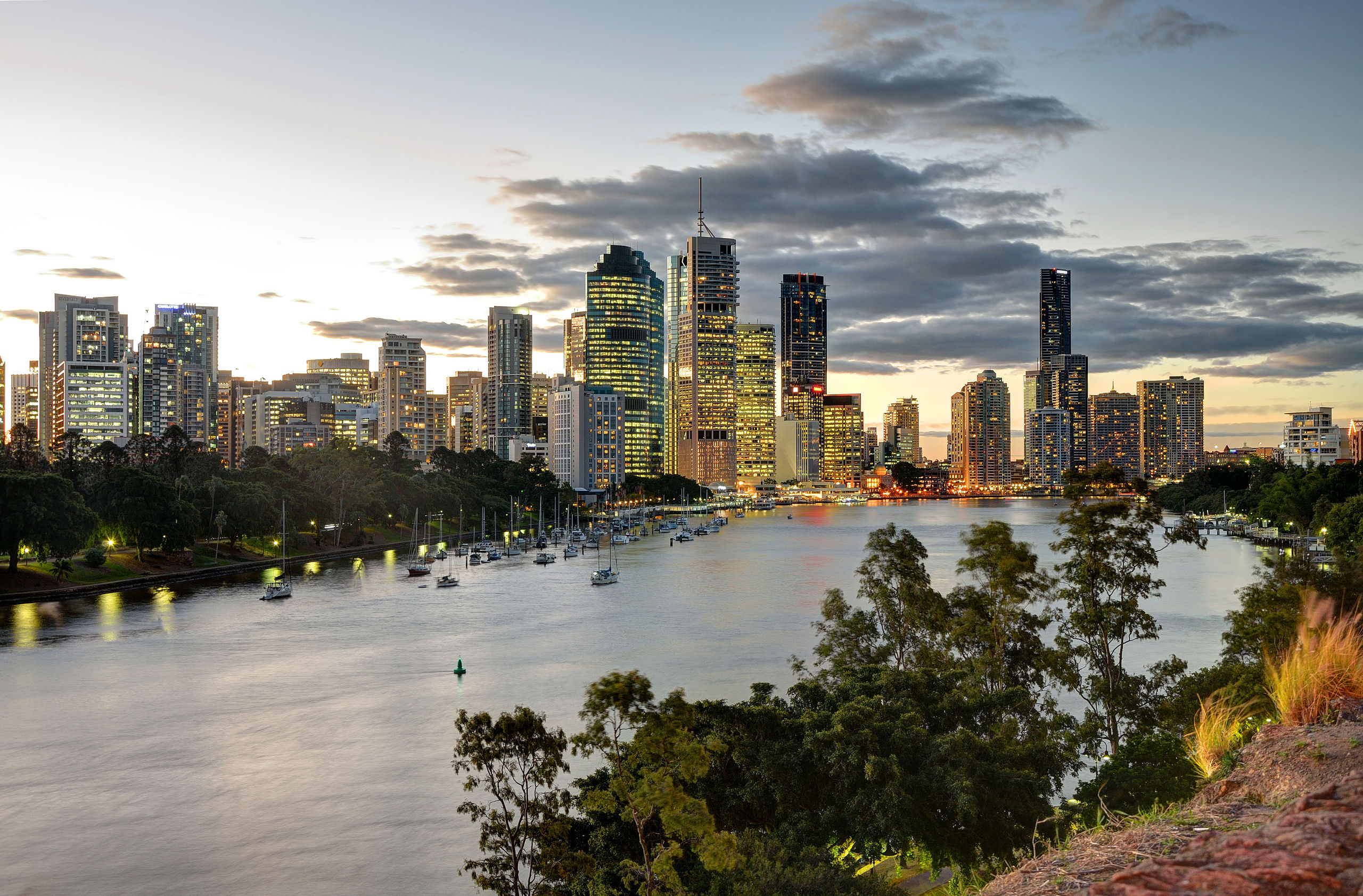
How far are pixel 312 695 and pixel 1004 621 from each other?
35.8 metres

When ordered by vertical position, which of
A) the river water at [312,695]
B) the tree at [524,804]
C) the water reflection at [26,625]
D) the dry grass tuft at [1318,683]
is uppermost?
the dry grass tuft at [1318,683]

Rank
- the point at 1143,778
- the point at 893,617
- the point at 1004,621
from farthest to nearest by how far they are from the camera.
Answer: the point at 893,617 → the point at 1004,621 → the point at 1143,778

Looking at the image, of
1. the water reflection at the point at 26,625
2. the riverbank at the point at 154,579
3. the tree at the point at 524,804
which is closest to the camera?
the tree at the point at 524,804

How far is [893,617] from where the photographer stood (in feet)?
136

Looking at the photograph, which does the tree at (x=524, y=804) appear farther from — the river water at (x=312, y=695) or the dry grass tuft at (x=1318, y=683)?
the dry grass tuft at (x=1318, y=683)

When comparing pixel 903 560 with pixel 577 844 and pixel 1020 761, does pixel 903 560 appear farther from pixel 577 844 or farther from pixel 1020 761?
pixel 577 844

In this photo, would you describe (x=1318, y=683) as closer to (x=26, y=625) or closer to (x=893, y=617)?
(x=893, y=617)

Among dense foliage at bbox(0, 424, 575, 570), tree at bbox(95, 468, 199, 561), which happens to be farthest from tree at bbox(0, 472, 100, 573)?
tree at bbox(95, 468, 199, 561)

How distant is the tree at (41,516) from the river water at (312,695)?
5.28 metres

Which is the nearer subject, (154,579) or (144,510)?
(144,510)

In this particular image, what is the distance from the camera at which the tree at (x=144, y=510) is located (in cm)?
9125

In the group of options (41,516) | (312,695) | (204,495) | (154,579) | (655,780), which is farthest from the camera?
(204,495)

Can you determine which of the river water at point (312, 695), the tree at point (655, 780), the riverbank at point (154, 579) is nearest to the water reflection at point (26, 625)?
the river water at point (312, 695)

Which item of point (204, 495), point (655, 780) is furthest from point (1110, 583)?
point (204, 495)
